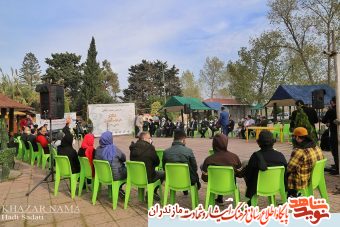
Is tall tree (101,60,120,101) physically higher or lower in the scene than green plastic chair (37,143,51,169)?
higher

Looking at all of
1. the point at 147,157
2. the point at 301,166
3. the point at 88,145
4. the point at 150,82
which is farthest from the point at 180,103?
the point at 150,82

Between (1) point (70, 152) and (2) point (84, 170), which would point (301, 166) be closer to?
(2) point (84, 170)

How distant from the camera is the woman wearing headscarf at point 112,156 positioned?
5.45 meters

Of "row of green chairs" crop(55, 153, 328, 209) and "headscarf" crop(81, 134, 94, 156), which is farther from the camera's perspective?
"headscarf" crop(81, 134, 94, 156)

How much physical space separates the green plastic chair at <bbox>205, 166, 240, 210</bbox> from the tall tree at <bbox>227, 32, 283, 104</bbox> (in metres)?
28.9

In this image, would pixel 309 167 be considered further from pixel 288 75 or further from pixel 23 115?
pixel 288 75

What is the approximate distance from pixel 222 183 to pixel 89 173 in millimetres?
2578

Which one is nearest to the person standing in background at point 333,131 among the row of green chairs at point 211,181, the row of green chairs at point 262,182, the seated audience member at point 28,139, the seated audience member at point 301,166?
the row of green chairs at point 211,181

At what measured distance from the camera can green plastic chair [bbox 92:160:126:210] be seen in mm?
5215

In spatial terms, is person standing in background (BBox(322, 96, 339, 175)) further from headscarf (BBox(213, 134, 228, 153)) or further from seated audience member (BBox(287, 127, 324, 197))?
headscarf (BBox(213, 134, 228, 153))

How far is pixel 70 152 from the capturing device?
673 centimetres

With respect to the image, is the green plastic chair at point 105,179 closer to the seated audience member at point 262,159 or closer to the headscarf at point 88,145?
the headscarf at point 88,145

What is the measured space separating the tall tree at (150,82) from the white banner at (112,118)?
114 ft

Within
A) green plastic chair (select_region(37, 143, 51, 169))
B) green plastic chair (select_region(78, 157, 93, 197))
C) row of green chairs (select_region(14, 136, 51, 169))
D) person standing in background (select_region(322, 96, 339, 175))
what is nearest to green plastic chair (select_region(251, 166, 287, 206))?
green plastic chair (select_region(78, 157, 93, 197))
